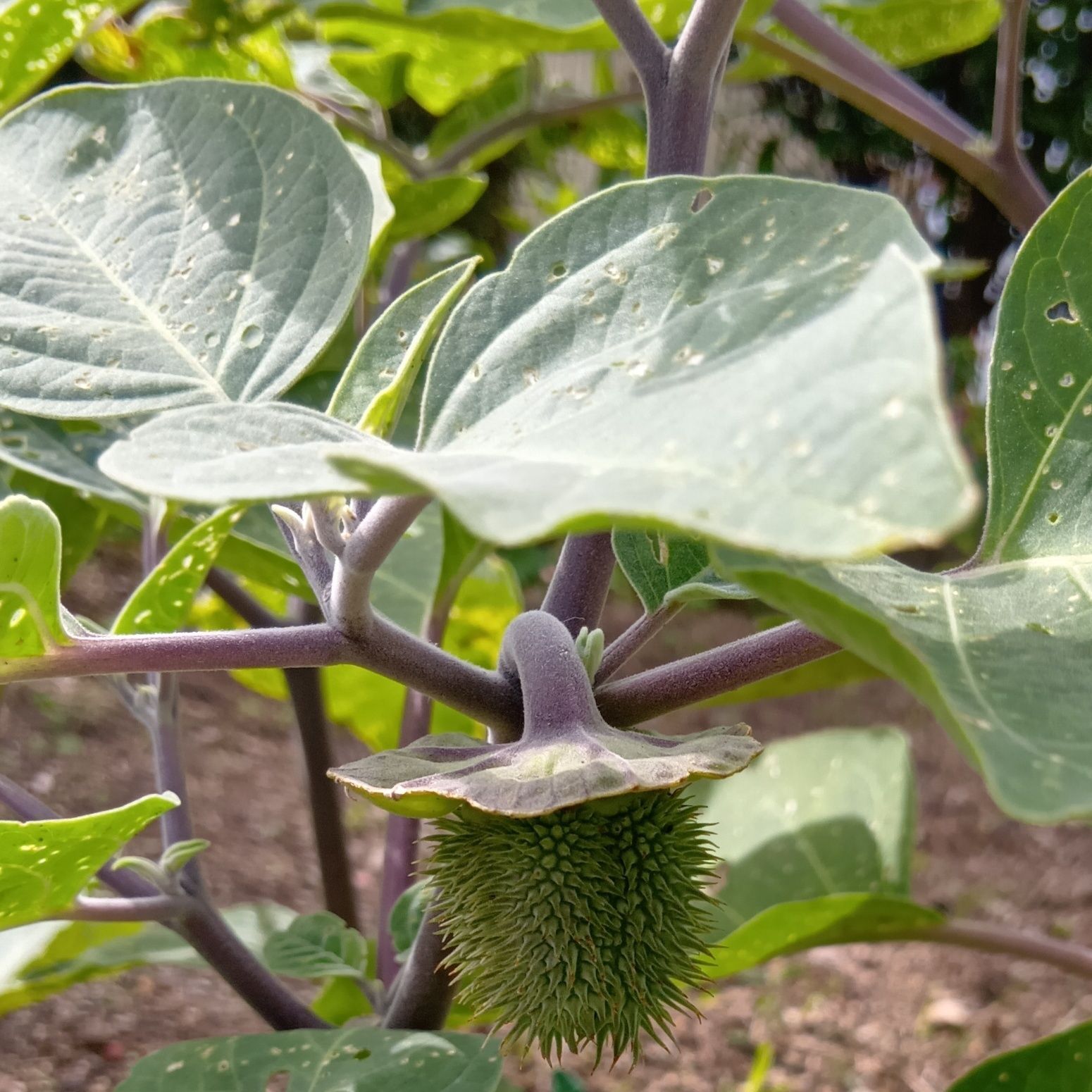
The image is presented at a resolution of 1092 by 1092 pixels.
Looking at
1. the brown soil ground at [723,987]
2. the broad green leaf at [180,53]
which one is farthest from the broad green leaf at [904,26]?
the brown soil ground at [723,987]

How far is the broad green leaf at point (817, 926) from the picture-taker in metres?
0.60

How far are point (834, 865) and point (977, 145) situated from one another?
0.54 m

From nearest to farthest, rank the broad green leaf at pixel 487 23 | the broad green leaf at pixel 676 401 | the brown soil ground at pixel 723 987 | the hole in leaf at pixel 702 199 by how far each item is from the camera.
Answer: the broad green leaf at pixel 676 401, the hole in leaf at pixel 702 199, the broad green leaf at pixel 487 23, the brown soil ground at pixel 723 987

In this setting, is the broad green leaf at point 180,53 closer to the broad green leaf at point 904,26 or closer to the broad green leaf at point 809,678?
the broad green leaf at point 904,26

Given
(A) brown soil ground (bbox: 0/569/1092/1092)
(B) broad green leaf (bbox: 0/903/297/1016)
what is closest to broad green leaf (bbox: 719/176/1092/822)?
(B) broad green leaf (bbox: 0/903/297/1016)

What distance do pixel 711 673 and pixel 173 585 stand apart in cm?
23

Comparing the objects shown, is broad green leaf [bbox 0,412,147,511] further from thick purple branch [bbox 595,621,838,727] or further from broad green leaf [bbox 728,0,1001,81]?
broad green leaf [bbox 728,0,1001,81]

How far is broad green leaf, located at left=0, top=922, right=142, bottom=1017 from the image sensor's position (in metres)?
0.57

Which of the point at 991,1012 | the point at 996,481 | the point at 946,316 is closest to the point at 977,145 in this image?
the point at 996,481

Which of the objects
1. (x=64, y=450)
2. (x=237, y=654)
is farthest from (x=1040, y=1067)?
(x=64, y=450)

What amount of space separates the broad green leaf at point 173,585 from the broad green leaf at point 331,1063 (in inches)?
7.3

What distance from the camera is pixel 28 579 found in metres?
0.34

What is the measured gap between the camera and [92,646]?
355mm

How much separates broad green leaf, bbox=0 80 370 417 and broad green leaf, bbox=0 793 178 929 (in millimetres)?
145
